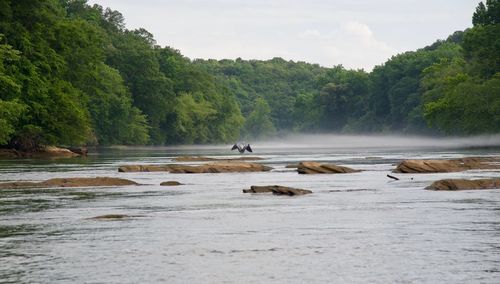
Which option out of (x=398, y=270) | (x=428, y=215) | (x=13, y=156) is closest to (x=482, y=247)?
(x=398, y=270)

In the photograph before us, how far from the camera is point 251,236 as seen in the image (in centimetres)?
2958

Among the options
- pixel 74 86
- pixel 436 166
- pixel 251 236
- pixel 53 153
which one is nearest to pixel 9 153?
pixel 53 153

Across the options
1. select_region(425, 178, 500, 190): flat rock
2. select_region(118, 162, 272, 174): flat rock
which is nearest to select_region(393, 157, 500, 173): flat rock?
select_region(118, 162, 272, 174): flat rock

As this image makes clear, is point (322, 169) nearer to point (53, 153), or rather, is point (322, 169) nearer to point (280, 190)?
point (280, 190)

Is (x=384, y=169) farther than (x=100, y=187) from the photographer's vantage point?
Yes

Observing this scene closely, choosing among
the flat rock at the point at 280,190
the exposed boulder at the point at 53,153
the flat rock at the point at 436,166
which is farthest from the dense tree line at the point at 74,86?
the flat rock at the point at 280,190

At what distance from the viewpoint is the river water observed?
2305 cm

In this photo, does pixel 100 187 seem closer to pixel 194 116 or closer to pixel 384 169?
pixel 384 169

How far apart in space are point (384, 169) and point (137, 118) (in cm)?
9638

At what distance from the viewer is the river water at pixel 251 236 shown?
2305 centimetres

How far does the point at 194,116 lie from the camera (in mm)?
192250

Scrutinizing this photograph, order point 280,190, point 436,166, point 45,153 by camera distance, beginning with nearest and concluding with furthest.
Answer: point 280,190 → point 436,166 → point 45,153

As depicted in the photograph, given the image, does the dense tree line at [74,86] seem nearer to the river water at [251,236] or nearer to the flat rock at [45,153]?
the flat rock at [45,153]

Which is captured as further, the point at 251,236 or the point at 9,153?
the point at 9,153
